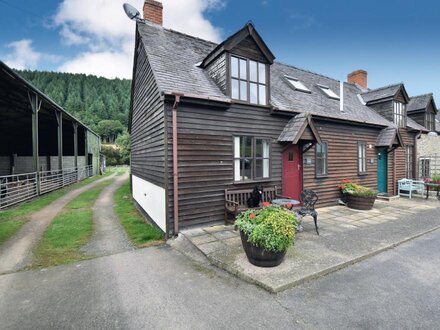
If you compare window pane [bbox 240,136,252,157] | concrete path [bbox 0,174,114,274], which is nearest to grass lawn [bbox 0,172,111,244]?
concrete path [bbox 0,174,114,274]

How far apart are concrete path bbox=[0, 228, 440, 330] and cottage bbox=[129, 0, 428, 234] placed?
226cm

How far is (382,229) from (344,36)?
1674cm

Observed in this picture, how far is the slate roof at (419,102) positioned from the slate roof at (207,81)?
7.99 ft

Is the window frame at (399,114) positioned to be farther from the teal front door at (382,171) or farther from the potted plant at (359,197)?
the potted plant at (359,197)

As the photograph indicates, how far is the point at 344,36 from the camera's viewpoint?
17.3 meters

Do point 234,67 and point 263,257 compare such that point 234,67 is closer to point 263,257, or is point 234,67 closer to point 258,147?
point 258,147

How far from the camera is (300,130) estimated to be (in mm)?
7789

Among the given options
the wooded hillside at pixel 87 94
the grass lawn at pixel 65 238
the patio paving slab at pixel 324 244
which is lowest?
the grass lawn at pixel 65 238

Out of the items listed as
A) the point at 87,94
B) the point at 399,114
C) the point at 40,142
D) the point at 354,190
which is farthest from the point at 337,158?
the point at 87,94

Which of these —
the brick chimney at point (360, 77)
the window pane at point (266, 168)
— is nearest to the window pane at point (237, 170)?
the window pane at point (266, 168)

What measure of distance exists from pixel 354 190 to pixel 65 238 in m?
10.5

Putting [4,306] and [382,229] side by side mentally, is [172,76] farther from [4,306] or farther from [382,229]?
[382,229]

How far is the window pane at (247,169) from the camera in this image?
7528 millimetres

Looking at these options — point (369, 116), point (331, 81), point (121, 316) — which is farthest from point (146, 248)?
point (331, 81)
